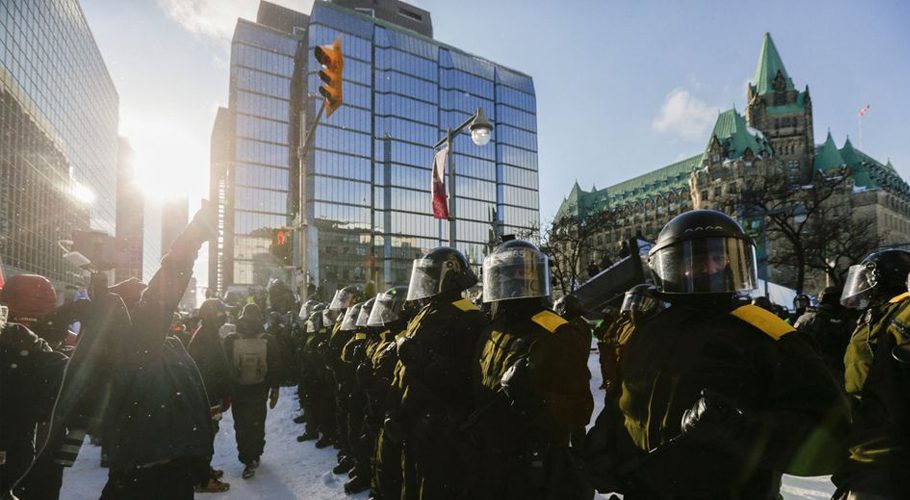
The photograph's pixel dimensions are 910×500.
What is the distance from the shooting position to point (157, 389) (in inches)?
115

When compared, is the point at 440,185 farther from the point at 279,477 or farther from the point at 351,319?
the point at 279,477

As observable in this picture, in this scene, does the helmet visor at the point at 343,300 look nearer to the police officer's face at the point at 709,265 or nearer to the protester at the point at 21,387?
the protester at the point at 21,387

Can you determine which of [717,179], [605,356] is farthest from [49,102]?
[717,179]

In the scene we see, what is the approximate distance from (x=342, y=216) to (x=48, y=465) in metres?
66.7

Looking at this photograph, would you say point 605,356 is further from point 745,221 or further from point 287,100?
point 287,100

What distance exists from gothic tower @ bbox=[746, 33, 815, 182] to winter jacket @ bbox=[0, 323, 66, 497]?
98575mm

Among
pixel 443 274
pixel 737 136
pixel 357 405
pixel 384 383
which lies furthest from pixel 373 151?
pixel 443 274

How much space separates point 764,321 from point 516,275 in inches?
66.6

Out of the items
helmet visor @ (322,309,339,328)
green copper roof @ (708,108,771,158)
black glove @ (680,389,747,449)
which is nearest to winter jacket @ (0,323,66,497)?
black glove @ (680,389,747,449)

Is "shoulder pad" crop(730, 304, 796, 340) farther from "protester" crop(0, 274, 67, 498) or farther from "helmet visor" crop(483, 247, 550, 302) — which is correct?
"protester" crop(0, 274, 67, 498)

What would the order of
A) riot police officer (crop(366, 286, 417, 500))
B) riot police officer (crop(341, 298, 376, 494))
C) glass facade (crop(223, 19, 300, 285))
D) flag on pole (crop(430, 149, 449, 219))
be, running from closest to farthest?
riot police officer (crop(366, 286, 417, 500)) → riot police officer (crop(341, 298, 376, 494)) → flag on pole (crop(430, 149, 449, 219)) → glass facade (crop(223, 19, 300, 285))

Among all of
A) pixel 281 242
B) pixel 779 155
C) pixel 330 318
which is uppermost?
pixel 779 155

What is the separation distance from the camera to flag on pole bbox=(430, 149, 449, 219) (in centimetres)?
1047

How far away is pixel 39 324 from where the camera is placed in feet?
13.1
